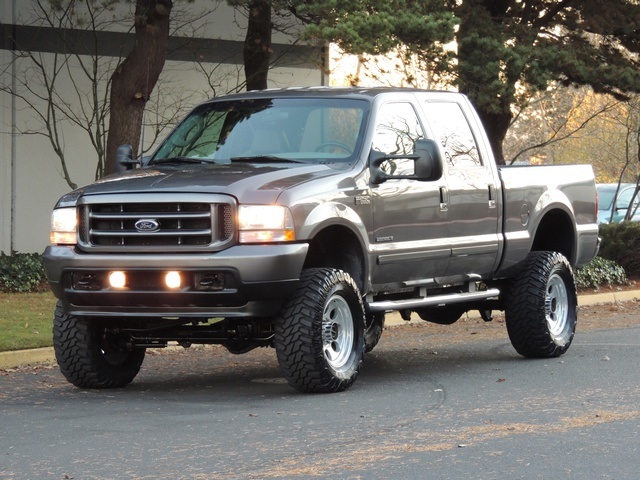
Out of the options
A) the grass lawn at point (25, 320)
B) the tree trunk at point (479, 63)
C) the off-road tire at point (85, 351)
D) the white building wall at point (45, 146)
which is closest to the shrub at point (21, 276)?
the grass lawn at point (25, 320)

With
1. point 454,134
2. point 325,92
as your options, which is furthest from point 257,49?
point 325,92

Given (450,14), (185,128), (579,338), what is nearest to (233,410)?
(185,128)

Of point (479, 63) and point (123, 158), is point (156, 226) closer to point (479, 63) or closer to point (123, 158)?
point (123, 158)

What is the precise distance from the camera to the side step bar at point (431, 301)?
10.3 metres

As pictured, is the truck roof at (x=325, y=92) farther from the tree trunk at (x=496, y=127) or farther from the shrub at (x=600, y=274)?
the tree trunk at (x=496, y=127)

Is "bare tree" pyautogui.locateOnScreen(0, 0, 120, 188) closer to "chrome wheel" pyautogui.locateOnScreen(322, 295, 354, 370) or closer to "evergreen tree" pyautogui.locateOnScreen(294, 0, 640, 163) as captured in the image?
"evergreen tree" pyautogui.locateOnScreen(294, 0, 640, 163)

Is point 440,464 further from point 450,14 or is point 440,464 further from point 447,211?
point 450,14

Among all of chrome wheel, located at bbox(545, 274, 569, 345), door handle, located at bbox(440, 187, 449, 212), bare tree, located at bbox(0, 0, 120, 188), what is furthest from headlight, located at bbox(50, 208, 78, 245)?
bare tree, located at bbox(0, 0, 120, 188)

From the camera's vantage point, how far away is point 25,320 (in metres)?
14.4

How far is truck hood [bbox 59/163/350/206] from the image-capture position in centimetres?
926

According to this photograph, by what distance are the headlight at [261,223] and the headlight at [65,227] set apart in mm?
1306

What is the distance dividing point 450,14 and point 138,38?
4023 millimetres

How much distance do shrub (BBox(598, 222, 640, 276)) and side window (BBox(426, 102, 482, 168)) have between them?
1094 cm

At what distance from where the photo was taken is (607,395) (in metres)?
9.48
